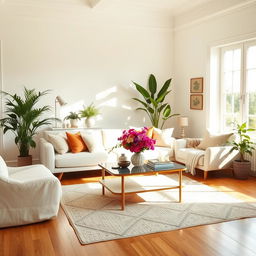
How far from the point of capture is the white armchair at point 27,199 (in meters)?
3.34

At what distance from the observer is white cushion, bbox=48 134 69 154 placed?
5336 millimetres

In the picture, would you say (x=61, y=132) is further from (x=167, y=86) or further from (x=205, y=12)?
(x=205, y=12)

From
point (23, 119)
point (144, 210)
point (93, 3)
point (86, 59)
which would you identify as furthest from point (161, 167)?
point (93, 3)

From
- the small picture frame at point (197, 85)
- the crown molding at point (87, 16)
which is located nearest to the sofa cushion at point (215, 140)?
the small picture frame at point (197, 85)

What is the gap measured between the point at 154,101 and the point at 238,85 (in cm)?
176

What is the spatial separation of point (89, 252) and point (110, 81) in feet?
14.8

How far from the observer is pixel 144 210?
12.8 ft

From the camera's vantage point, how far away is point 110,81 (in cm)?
686

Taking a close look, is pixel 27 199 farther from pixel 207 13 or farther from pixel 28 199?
pixel 207 13

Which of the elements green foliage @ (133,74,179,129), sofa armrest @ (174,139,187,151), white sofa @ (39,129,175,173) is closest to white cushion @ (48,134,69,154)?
white sofa @ (39,129,175,173)

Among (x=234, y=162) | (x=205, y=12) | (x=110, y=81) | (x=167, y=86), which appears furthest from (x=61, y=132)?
(x=205, y=12)

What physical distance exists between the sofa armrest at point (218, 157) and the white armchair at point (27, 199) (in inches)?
105

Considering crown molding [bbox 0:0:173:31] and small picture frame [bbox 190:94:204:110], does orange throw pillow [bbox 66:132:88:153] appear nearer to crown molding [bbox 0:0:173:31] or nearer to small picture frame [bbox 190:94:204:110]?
crown molding [bbox 0:0:173:31]

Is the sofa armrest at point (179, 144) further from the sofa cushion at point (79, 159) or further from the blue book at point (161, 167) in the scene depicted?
the blue book at point (161, 167)
